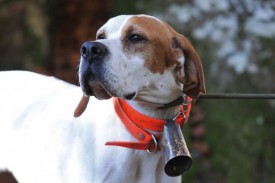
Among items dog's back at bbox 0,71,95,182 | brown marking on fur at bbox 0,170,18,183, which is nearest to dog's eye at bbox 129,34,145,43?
dog's back at bbox 0,71,95,182

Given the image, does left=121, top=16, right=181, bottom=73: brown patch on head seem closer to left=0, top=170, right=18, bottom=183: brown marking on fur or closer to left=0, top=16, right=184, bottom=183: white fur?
left=0, top=16, right=184, bottom=183: white fur

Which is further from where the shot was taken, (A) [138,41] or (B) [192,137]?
(B) [192,137]

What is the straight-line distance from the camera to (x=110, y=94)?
11.7ft

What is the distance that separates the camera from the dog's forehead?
3.68 metres

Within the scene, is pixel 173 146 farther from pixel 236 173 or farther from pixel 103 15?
pixel 103 15

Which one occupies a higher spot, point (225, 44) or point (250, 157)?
point (225, 44)

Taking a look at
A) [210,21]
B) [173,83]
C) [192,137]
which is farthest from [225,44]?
[173,83]

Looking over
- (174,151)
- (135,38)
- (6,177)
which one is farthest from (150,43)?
(6,177)

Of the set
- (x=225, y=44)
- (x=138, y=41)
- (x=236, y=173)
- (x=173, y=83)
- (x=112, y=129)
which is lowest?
(x=236, y=173)

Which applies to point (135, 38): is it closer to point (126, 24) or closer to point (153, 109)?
point (126, 24)

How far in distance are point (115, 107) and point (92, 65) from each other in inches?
15.2

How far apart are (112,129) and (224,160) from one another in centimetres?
318

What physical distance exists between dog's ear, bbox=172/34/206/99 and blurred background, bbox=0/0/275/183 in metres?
2.84

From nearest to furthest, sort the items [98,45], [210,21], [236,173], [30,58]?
1. [98,45]
2. [236,173]
3. [210,21]
4. [30,58]
